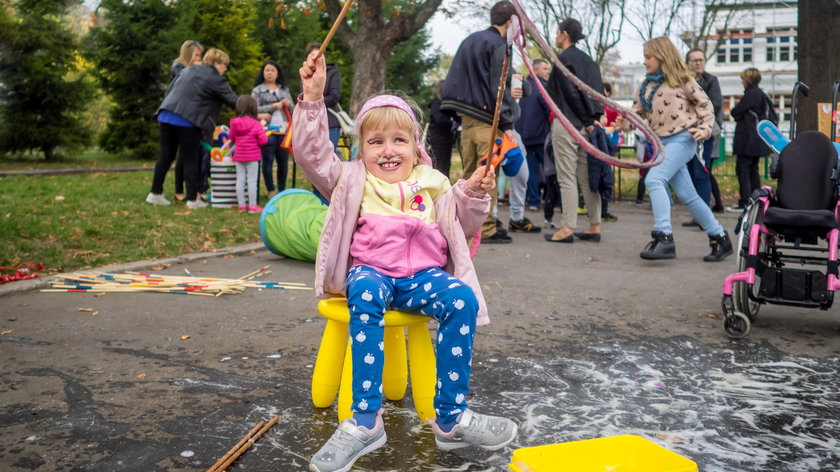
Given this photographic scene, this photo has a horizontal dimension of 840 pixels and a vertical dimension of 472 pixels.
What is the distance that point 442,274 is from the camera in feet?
10.9

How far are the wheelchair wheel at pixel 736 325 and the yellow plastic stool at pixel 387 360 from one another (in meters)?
2.29

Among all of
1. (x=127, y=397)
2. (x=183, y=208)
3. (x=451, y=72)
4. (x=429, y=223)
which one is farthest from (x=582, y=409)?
(x=183, y=208)

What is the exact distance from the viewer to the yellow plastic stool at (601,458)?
2.68 metres

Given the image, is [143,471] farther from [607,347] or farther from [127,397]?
[607,347]

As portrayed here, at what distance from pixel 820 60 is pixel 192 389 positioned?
1020 centimetres

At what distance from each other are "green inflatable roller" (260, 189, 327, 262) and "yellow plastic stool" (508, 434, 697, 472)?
4371 mm

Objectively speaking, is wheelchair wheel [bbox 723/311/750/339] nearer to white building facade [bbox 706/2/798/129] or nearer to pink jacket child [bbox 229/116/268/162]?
pink jacket child [bbox 229/116/268/162]

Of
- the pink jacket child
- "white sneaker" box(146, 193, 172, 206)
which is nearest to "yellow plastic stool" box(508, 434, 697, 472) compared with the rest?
the pink jacket child

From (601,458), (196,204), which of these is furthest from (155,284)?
(196,204)

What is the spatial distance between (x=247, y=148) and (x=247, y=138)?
15cm

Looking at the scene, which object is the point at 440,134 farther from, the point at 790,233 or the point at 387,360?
the point at 387,360

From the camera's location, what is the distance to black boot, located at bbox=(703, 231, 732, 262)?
25.7 ft

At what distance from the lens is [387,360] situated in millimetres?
3623

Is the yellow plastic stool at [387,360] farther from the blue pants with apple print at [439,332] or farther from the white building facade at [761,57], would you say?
the white building facade at [761,57]
